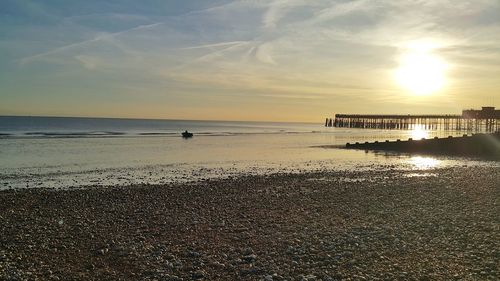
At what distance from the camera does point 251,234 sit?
33.9 feet

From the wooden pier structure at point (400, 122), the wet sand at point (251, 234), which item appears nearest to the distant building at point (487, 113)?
the wooden pier structure at point (400, 122)

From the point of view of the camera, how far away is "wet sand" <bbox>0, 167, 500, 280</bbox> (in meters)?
7.82

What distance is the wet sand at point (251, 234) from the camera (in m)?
7.82

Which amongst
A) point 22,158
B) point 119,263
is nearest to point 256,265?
point 119,263

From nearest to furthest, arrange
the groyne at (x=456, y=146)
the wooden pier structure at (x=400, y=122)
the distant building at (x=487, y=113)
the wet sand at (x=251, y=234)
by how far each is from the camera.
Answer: the wet sand at (x=251, y=234) → the groyne at (x=456, y=146) → the distant building at (x=487, y=113) → the wooden pier structure at (x=400, y=122)

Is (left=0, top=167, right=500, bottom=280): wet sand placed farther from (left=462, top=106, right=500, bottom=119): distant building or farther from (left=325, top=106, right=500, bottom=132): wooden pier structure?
(left=325, top=106, right=500, bottom=132): wooden pier structure

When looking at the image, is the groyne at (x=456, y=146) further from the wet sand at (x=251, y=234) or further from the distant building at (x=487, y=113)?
the distant building at (x=487, y=113)

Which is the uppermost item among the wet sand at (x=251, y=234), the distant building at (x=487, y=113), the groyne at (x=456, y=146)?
the distant building at (x=487, y=113)

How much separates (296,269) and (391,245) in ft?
8.59

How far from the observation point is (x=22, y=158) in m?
32.0

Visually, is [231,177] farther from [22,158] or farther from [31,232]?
[22,158]

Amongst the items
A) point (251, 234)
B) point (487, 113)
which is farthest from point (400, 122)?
point (251, 234)

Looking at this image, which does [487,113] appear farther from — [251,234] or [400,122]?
[251,234]

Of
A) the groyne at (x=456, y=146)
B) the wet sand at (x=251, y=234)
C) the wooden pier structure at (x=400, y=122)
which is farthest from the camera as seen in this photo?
the wooden pier structure at (x=400, y=122)
